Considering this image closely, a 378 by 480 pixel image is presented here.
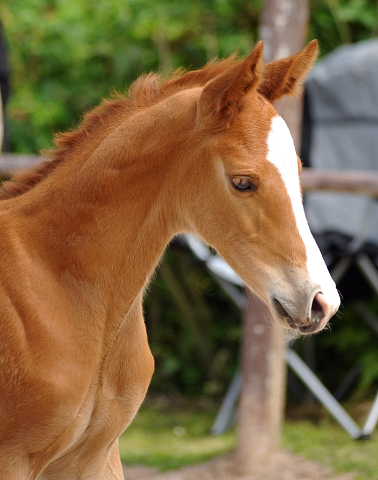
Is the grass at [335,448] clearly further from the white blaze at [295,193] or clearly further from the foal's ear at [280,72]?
the foal's ear at [280,72]

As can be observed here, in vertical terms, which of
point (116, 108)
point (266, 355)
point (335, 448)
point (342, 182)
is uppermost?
point (116, 108)

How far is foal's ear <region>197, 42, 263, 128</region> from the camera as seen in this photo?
5.77 feet

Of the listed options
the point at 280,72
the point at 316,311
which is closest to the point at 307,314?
the point at 316,311

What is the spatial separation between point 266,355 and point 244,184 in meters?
2.23

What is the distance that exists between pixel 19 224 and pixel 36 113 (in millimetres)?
4147

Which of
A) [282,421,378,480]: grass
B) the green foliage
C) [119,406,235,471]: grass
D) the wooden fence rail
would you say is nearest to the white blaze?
the wooden fence rail

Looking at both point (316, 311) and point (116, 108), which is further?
point (116, 108)

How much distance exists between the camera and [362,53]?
4.75m

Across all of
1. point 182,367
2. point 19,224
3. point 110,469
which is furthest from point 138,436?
point 19,224

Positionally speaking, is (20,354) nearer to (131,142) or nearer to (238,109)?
(131,142)

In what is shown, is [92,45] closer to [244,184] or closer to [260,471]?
[260,471]

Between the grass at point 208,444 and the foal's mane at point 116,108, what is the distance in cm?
247

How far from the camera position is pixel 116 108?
83.1 inches

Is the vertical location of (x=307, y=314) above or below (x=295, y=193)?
below
